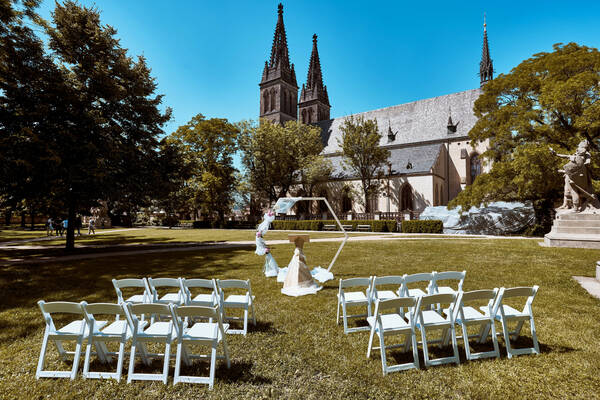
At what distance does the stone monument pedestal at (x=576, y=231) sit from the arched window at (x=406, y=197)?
23812mm

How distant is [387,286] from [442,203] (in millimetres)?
36069

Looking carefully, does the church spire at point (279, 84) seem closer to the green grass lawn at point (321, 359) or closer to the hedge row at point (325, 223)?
the hedge row at point (325, 223)

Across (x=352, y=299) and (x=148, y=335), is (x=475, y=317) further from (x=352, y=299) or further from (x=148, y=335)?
(x=148, y=335)

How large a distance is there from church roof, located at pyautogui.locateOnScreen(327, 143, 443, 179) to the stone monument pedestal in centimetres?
2335

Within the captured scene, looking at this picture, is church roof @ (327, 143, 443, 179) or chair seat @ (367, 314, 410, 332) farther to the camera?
church roof @ (327, 143, 443, 179)

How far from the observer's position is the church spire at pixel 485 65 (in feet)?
158

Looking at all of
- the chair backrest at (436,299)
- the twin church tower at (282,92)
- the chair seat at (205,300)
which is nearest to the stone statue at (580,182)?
the chair backrest at (436,299)

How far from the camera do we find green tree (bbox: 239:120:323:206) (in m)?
41.7

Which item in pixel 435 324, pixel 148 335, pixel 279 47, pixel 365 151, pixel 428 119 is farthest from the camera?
pixel 279 47

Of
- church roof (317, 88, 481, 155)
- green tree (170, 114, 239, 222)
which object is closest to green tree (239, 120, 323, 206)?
green tree (170, 114, 239, 222)

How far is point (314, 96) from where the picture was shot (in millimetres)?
65875

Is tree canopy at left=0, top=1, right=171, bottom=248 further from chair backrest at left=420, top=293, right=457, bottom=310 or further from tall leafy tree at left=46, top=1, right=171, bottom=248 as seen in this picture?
chair backrest at left=420, top=293, right=457, bottom=310

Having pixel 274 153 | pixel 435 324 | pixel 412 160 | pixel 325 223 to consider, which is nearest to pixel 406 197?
pixel 412 160

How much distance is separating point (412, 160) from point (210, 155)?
1096 inches
